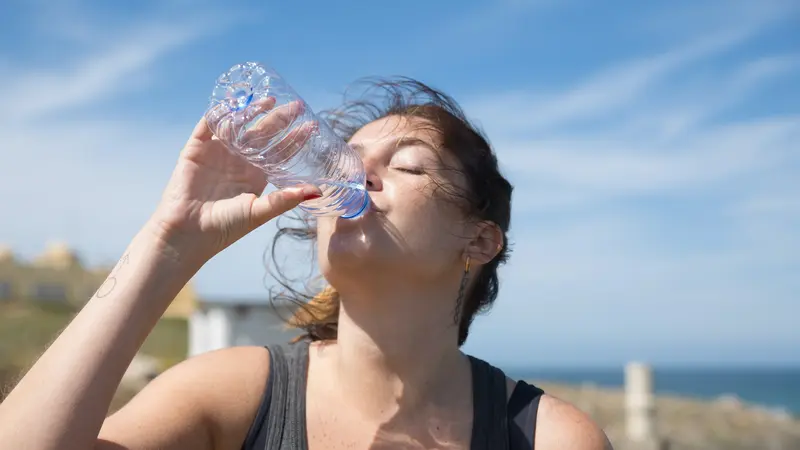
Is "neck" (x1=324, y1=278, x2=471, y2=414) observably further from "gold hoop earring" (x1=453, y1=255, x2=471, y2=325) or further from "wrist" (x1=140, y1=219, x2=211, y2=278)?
"wrist" (x1=140, y1=219, x2=211, y2=278)

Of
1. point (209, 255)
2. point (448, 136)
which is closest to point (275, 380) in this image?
point (209, 255)

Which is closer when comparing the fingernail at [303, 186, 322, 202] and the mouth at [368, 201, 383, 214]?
the fingernail at [303, 186, 322, 202]

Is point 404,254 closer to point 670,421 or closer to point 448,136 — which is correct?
point 448,136

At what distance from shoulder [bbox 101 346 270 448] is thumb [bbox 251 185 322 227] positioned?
0.50 meters

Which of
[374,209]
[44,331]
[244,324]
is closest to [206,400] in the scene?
[374,209]

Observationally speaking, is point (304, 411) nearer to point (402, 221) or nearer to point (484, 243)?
point (402, 221)

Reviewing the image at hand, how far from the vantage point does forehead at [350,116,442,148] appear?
2.68m

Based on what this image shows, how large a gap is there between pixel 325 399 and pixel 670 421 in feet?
67.7

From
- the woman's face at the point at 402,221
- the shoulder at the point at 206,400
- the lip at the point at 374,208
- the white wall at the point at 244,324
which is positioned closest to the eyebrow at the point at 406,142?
the woman's face at the point at 402,221

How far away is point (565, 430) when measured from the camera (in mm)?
2529

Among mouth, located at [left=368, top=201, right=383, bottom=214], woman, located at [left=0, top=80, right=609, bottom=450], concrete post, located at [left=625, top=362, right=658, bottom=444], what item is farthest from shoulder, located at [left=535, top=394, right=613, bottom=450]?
concrete post, located at [left=625, top=362, right=658, bottom=444]

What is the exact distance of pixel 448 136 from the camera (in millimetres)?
2719

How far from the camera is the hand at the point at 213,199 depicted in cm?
226

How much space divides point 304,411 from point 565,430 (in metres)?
0.77
